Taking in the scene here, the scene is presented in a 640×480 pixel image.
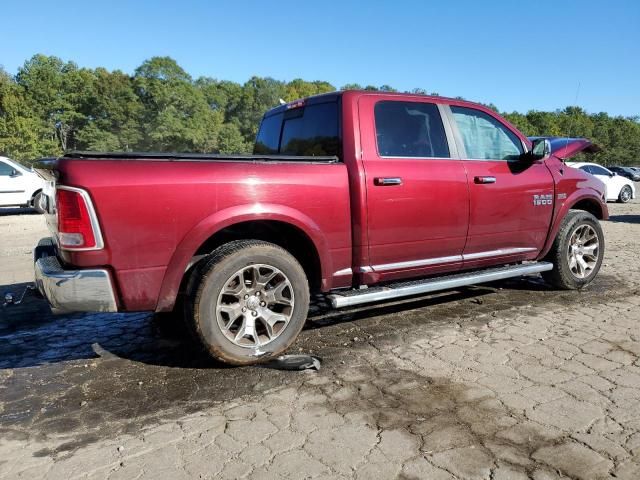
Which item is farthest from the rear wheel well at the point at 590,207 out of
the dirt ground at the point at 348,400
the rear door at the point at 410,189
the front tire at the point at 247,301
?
the front tire at the point at 247,301

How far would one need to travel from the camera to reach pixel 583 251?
567cm

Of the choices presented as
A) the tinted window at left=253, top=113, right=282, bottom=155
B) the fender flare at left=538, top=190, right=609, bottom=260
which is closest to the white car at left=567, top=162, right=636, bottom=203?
the fender flare at left=538, top=190, right=609, bottom=260

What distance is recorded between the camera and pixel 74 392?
325 centimetres

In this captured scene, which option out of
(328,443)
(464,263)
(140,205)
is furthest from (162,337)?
(464,263)

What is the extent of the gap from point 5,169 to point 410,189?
48.6ft

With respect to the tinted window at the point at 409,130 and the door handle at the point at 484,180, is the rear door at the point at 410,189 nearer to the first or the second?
the tinted window at the point at 409,130

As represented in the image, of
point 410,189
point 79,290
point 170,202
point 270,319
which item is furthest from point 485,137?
point 79,290

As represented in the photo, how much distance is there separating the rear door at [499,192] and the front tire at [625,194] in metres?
19.1

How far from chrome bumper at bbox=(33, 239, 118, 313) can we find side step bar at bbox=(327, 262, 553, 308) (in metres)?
1.57

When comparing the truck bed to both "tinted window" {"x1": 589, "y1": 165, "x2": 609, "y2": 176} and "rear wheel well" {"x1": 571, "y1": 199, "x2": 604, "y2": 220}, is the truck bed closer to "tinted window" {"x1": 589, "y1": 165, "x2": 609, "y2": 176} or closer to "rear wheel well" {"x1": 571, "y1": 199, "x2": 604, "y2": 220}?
"rear wheel well" {"x1": 571, "y1": 199, "x2": 604, "y2": 220}

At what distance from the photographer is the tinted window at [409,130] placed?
419 cm

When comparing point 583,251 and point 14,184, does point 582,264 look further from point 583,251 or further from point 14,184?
point 14,184

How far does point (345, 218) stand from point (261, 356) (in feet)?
3.91

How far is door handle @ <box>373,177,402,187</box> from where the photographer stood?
398 cm
